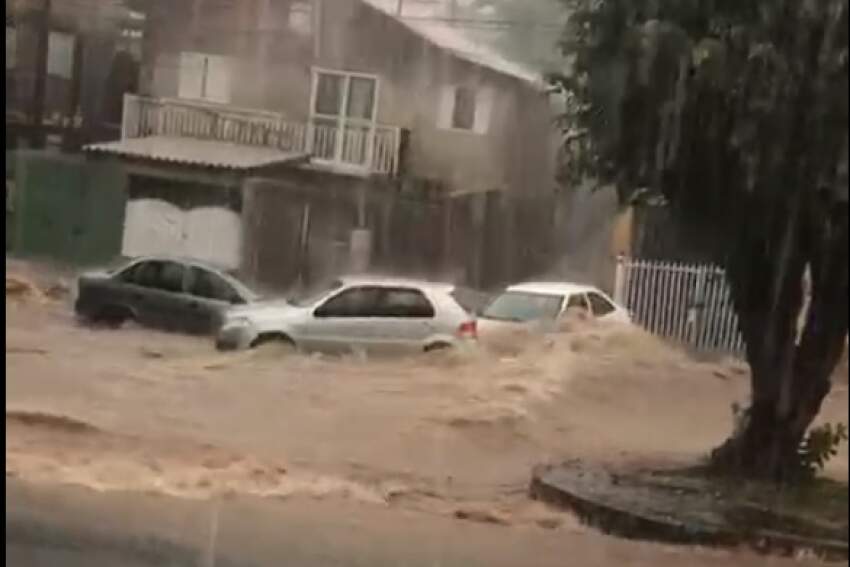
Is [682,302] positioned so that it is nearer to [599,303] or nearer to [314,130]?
[599,303]

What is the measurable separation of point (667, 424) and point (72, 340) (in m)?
0.51

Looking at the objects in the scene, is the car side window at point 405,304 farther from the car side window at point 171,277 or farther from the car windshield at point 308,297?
the car side window at point 171,277

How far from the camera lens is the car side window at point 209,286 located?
1030 millimetres

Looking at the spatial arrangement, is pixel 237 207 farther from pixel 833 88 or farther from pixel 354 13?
pixel 833 88

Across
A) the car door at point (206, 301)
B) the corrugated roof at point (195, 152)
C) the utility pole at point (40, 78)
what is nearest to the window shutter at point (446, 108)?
the corrugated roof at point (195, 152)

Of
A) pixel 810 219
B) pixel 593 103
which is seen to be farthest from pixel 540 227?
pixel 810 219

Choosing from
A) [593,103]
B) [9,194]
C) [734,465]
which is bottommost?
[734,465]

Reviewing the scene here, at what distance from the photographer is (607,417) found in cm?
98

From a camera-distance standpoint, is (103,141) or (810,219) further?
(103,141)

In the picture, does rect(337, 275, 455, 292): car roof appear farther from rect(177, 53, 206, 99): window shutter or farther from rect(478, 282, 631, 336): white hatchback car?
rect(177, 53, 206, 99): window shutter

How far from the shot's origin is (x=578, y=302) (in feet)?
3.22

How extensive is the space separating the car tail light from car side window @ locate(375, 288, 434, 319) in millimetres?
27

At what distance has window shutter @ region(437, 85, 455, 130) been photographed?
0.99 m

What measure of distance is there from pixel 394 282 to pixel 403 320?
32 millimetres
